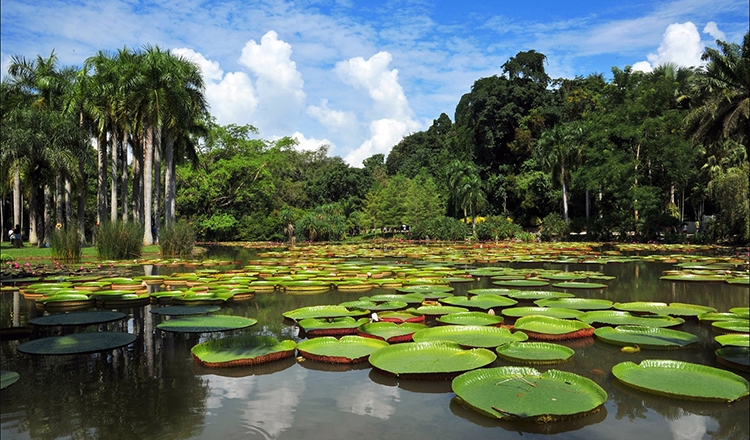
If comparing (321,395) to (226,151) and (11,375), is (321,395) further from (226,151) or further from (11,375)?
(226,151)

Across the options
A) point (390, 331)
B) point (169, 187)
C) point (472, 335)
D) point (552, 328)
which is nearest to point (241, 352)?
point (390, 331)

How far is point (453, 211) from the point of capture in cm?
5041

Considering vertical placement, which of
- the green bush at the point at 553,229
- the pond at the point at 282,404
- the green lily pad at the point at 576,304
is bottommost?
the pond at the point at 282,404

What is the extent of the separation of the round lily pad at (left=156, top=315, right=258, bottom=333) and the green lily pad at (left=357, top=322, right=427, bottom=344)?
1431 millimetres

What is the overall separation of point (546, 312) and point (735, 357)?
79.0 inches

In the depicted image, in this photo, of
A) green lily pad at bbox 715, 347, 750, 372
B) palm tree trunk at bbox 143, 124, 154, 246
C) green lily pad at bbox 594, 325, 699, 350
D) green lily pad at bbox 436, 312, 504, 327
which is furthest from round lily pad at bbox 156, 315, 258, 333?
palm tree trunk at bbox 143, 124, 154, 246

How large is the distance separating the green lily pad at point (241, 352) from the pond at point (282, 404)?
0.22ft

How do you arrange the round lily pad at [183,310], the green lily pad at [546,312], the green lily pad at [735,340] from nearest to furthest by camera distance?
the green lily pad at [735,340], the green lily pad at [546,312], the round lily pad at [183,310]

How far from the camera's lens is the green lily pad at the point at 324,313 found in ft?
17.8

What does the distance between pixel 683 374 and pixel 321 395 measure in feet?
8.53

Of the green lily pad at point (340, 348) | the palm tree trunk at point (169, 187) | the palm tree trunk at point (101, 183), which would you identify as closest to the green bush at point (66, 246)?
the palm tree trunk at point (169, 187)

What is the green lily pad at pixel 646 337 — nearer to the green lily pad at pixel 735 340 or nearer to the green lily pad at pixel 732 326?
the green lily pad at pixel 735 340

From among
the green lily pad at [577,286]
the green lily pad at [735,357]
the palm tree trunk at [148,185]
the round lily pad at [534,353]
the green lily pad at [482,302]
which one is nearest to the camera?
the green lily pad at [735,357]

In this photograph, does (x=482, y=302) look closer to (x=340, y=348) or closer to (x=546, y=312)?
(x=546, y=312)
